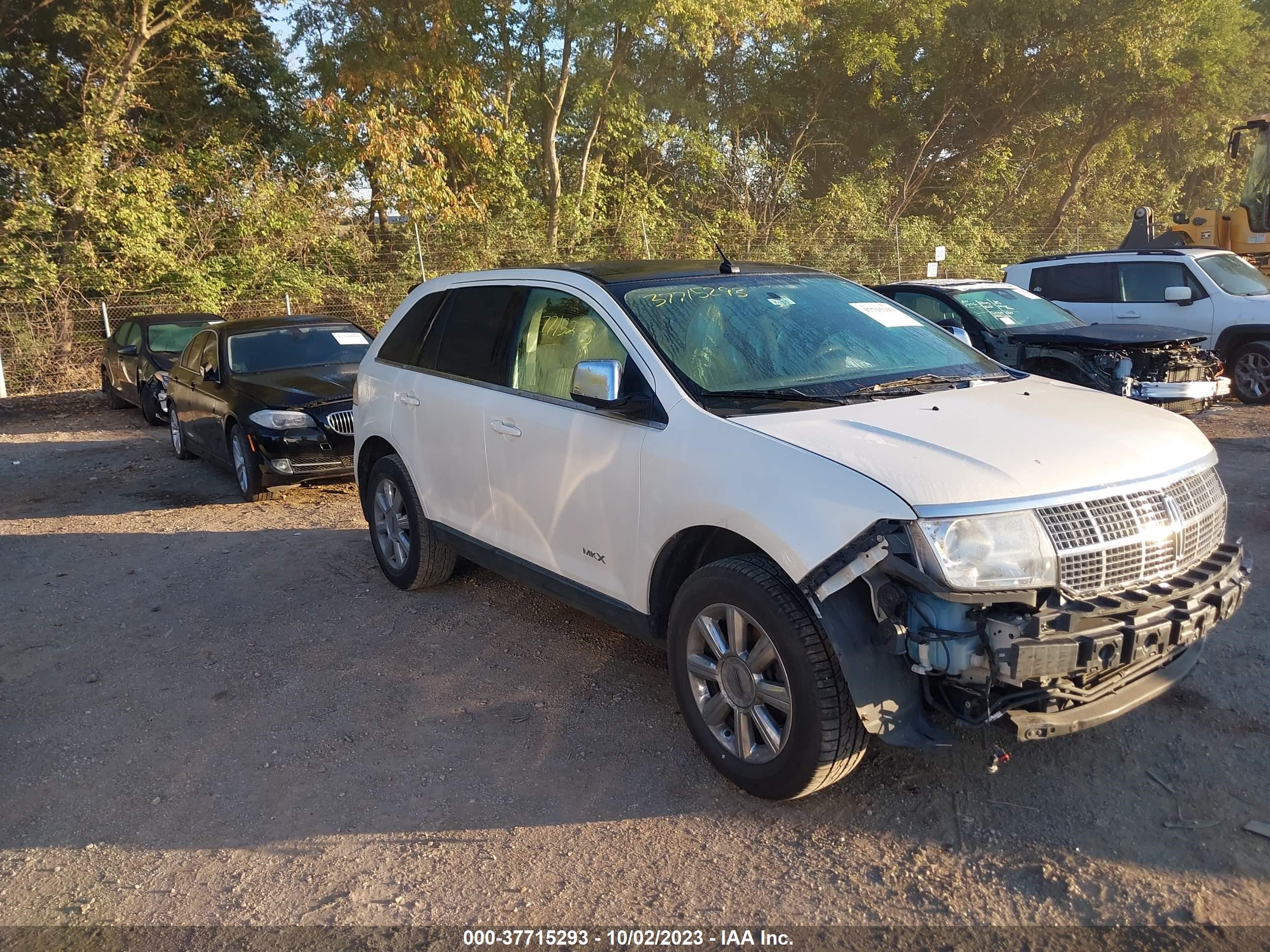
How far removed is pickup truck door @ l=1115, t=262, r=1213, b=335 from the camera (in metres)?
11.2

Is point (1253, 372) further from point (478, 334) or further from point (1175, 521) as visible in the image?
point (478, 334)

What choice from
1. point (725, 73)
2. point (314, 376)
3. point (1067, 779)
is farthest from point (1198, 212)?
point (1067, 779)

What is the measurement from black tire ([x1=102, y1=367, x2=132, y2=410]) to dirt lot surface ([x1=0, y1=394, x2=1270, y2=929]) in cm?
996

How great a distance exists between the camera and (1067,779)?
3.40 metres

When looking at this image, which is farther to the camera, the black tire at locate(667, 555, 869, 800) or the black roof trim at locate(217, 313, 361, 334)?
the black roof trim at locate(217, 313, 361, 334)

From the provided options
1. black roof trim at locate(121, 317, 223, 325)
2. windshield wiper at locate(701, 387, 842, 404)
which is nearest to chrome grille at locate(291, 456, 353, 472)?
windshield wiper at locate(701, 387, 842, 404)

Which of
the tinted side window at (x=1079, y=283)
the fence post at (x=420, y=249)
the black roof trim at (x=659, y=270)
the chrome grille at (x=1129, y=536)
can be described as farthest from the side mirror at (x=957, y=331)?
the fence post at (x=420, y=249)

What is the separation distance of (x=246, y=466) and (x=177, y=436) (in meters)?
2.79

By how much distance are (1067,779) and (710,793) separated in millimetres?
1276

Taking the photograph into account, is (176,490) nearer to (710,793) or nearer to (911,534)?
(710,793)

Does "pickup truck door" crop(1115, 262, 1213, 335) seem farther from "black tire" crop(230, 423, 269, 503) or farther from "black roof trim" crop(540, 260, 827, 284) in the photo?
"black tire" crop(230, 423, 269, 503)

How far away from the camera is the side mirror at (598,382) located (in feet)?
11.9

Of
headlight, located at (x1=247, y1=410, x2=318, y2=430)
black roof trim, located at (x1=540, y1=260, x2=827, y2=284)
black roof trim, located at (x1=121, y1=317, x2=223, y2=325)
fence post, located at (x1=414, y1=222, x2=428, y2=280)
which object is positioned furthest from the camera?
fence post, located at (x1=414, y1=222, x2=428, y2=280)

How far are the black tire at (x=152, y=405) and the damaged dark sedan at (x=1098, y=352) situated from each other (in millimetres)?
9698
